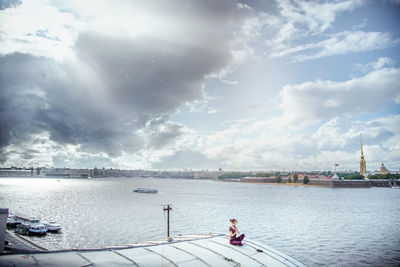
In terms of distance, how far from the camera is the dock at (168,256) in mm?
11000

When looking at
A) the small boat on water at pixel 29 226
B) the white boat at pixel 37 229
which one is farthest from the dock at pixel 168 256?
the small boat on water at pixel 29 226

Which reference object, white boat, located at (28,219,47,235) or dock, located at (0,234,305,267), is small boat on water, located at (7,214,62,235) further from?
dock, located at (0,234,305,267)

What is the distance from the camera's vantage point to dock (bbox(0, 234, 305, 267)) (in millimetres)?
11000

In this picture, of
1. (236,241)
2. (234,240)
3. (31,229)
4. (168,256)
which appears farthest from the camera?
(31,229)

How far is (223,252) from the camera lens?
16.1 meters

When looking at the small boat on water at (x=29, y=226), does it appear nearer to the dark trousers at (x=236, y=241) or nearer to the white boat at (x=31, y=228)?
the white boat at (x=31, y=228)

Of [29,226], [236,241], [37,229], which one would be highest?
[236,241]

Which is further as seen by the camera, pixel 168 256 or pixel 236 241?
pixel 236 241

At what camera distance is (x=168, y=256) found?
14.7 meters

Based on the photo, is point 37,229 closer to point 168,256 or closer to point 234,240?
point 168,256

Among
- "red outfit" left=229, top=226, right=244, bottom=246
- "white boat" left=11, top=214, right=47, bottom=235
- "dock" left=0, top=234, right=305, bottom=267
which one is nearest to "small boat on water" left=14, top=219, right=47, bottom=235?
"white boat" left=11, top=214, right=47, bottom=235

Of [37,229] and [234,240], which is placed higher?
[234,240]

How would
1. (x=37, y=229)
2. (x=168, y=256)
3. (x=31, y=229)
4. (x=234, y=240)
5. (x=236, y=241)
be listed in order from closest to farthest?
(x=168, y=256) → (x=236, y=241) → (x=234, y=240) → (x=31, y=229) → (x=37, y=229)

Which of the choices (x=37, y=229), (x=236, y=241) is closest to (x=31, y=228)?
(x=37, y=229)
